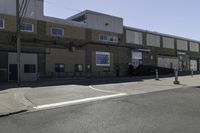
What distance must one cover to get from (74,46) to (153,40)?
20080 millimetres

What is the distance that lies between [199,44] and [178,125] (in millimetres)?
62425

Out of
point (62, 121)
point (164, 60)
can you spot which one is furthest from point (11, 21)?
point (164, 60)

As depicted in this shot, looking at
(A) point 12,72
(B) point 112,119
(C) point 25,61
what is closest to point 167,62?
(C) point 25,61

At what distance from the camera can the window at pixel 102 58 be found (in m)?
39.9

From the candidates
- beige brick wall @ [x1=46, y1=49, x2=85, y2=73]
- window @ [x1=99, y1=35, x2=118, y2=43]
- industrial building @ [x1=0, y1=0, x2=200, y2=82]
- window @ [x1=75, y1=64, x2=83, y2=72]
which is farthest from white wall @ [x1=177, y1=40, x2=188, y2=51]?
window @ [x1=75, y1=64, x2=83, y2=72]

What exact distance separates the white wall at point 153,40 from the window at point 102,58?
11.8 m

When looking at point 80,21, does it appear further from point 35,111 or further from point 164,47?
point 35,111

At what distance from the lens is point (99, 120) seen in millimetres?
8055

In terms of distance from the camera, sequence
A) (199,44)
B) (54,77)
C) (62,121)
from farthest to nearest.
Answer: (199,44), (54,77), (62,121)

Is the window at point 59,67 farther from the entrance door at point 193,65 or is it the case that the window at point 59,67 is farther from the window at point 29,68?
the entrance door at point 193,65

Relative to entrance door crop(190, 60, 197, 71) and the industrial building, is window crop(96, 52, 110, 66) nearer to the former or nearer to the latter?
the industrial building

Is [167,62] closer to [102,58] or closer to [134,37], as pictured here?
[134,37]

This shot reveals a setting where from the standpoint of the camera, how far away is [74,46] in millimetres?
36625

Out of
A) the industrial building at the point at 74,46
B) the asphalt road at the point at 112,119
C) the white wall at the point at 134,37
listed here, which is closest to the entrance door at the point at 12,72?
the industrial building at the point at 74,46
